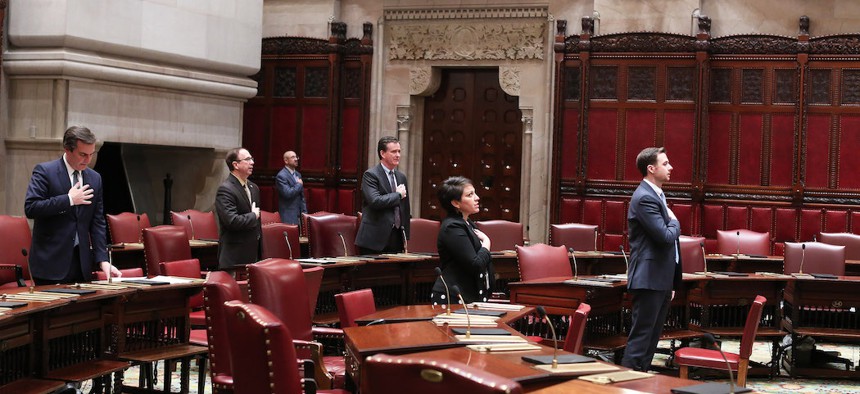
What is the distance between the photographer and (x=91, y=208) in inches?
245

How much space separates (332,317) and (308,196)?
621 centimetres

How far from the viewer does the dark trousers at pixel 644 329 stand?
666 centimetres

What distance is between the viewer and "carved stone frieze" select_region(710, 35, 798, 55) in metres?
11.8

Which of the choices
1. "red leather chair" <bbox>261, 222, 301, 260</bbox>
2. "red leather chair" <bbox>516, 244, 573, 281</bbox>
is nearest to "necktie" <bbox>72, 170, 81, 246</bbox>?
"red leather chair" <bbox>261, 222, 301, 260</bbox>

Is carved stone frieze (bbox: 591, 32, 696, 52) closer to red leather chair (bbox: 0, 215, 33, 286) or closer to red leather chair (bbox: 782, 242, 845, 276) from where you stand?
red leather chair (bbox: 782, 242, 845, 276)

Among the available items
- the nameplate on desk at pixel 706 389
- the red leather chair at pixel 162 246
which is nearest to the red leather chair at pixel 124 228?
the red leather chair at pixel 162 246

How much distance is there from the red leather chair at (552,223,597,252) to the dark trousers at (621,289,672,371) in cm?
310

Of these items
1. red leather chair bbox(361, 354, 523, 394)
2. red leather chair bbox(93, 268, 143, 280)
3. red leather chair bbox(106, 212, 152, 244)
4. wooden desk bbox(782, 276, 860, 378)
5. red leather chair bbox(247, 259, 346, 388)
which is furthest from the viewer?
red leather chair bbox(106, 212, 152, 244)

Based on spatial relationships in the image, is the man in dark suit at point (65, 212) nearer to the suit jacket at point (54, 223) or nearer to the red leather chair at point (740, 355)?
the suit jacket at point (54, 223)

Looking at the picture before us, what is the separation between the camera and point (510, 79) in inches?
516

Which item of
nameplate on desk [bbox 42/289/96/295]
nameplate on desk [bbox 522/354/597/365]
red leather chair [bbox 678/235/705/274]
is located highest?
red leather chair [bbox 678/235/705/274]

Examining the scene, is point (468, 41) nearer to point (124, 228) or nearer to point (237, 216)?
point (124, 228)

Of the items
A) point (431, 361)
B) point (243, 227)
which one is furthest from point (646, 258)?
point (431, 361)

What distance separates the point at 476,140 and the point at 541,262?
236 inches
